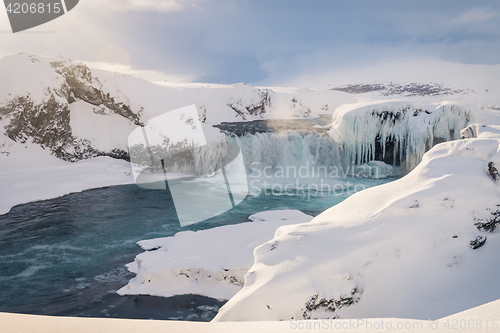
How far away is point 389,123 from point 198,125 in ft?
31.8

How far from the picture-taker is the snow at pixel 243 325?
1.62 metres

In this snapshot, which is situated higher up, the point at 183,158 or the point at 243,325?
the point at 243,325

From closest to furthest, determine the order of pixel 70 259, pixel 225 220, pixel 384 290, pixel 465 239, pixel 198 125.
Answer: pixel 384 290 → pixel 465 239 → pixel 70 259 → pixel 225 220 → pixel 198 125

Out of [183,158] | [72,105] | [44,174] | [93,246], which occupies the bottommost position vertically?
[93,246]

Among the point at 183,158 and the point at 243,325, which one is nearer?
the point at 243,325

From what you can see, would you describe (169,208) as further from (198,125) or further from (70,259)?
(198,125)

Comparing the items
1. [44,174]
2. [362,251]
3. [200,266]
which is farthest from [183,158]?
[362,251]

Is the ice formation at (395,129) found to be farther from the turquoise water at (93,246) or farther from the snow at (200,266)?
the snow at (200,266)

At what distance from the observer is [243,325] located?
183cm

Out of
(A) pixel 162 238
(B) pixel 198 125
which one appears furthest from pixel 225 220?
(B) pixel 198 125

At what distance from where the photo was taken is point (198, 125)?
56.6ft

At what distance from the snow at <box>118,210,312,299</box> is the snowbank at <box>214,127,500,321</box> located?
204 cm

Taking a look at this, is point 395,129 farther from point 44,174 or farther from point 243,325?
point 44,174

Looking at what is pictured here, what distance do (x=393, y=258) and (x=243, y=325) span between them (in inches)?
61.9
